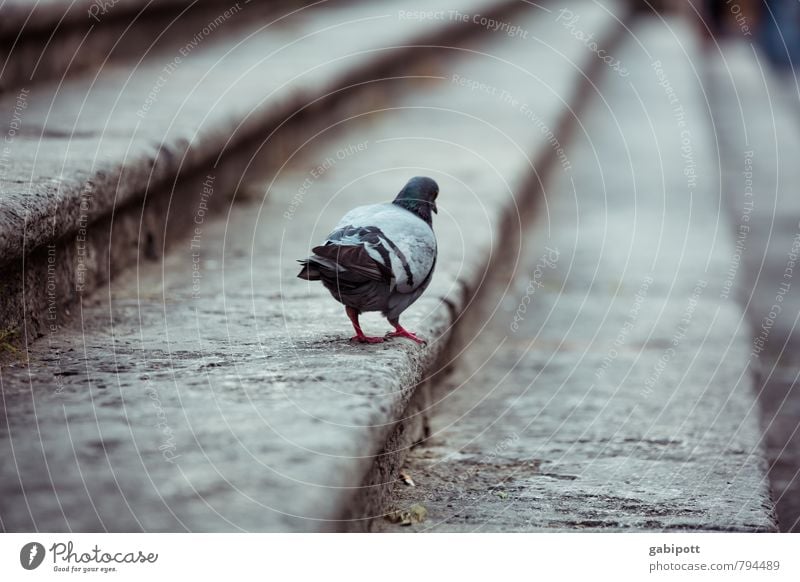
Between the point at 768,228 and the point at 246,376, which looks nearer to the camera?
the point at 246,376

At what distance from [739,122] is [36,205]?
485cm

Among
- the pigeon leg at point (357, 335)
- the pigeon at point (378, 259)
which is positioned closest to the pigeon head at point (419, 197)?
the pigeon at point (378, 259)

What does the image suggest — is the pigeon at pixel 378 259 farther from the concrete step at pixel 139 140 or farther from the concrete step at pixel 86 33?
the concrete step at pixel 86 33

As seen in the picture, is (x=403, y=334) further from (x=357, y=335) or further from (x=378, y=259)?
(x=378, y=259)

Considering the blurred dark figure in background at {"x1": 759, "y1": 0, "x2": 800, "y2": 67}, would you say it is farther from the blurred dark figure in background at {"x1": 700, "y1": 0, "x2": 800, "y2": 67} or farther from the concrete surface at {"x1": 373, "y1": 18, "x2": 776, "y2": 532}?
the concrete surface at {"x1": 373, "y1": 18, "x2": 776, "y2": 532}

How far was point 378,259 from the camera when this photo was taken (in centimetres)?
113

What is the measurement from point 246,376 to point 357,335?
0.18 m

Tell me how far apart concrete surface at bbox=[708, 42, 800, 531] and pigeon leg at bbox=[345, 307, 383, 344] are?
0.60 meters

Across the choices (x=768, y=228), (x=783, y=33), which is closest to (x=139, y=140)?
(x=768, y=228)

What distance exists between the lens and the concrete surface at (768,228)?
5.53ft

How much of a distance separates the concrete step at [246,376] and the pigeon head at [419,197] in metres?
0.18

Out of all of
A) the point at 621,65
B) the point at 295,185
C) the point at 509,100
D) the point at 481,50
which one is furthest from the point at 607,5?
the point at 295,185

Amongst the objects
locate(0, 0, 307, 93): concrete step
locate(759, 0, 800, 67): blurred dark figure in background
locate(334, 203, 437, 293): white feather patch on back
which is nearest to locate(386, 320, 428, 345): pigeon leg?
locate(334, 203, 437, 293): white feather patch on back
